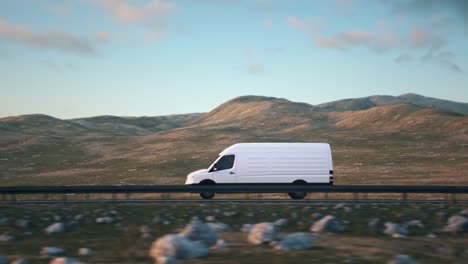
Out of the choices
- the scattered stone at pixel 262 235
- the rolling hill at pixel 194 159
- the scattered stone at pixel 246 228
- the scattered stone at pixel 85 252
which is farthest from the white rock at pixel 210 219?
the rolling hill at pixel 194 159

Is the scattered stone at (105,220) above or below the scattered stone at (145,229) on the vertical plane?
above

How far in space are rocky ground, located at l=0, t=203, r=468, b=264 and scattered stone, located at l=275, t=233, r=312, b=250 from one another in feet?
0.07

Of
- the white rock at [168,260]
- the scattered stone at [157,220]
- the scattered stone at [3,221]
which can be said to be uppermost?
the scattered stone at [3,221]

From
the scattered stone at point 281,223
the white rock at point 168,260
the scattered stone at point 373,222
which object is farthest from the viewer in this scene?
the scattered stone at point 281,223

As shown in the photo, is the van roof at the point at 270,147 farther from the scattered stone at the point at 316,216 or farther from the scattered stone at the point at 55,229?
the scattered stone at the point at 55,229

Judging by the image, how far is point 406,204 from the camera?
63.3 ft


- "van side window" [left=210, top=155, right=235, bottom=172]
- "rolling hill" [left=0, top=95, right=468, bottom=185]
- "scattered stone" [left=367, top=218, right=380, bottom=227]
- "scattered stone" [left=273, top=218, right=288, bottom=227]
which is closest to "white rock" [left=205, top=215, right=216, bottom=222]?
"scattered stone" [left=273, top=218, right=288, bottom=227]

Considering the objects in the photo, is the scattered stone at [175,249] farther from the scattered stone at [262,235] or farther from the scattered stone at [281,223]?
the scattered stone at [281,223]

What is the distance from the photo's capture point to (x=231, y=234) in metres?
13.1

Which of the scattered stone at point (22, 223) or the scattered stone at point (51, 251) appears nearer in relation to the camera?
the scattered stone at point (51, 251)

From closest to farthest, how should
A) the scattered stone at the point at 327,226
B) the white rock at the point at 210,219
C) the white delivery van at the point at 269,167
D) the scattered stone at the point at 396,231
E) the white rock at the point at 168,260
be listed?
the white rock at the point at 168,260 < the scattered stone at the point at 396,231 < the scattered stone at the point at 327,226 < the white rock at the point at 210,219 < the white delivery van at the point at 269,167

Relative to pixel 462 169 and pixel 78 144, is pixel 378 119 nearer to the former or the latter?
pixel 78 144

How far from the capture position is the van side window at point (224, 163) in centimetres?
2555

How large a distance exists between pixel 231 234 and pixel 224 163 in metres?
12.7
